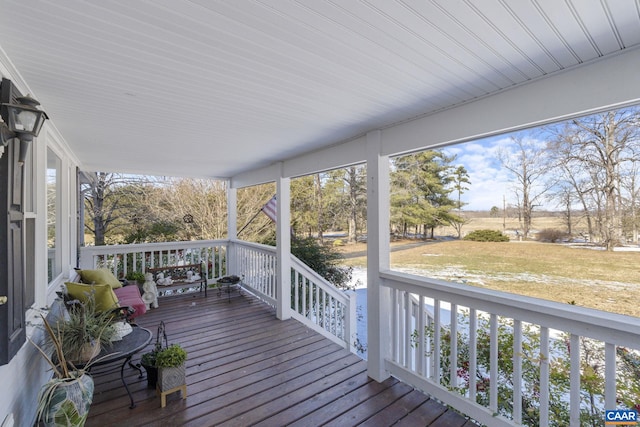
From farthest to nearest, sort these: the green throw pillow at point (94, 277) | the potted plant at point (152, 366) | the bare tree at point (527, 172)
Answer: the green throw pillow at point (94, 277)
the potted plant at point (152, 366)
the bare tree at point (527, 172)

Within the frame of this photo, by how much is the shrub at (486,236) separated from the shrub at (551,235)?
0.23 m

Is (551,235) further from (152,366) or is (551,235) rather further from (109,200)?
(109,200)

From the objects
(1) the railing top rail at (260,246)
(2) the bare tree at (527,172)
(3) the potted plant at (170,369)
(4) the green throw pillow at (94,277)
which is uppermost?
(2) the bare tree at (527,172)

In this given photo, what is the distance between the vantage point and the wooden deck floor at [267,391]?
7.16 ft

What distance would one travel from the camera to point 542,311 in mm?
1774

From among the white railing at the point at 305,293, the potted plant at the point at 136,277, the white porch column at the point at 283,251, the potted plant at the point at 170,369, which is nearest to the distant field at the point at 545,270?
the white railing at the point at 305,293

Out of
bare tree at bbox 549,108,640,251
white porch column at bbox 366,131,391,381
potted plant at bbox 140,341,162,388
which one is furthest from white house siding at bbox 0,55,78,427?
bare tree at bbox 549,108,640,251

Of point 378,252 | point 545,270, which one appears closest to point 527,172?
point 545,270

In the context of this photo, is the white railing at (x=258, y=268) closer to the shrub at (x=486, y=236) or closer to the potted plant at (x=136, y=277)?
the potted plant at (x=136, y=277)

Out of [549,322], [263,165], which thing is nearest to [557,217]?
[549,322]

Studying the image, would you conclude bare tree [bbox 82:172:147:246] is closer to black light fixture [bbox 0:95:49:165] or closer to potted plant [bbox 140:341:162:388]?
potted plant [bbox 140:341:162:388]

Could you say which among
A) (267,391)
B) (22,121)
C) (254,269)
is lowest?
(267,391)

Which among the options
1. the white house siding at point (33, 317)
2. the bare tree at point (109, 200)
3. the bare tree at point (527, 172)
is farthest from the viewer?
the bare tree at point (109, 200)

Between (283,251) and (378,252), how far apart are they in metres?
1.96
